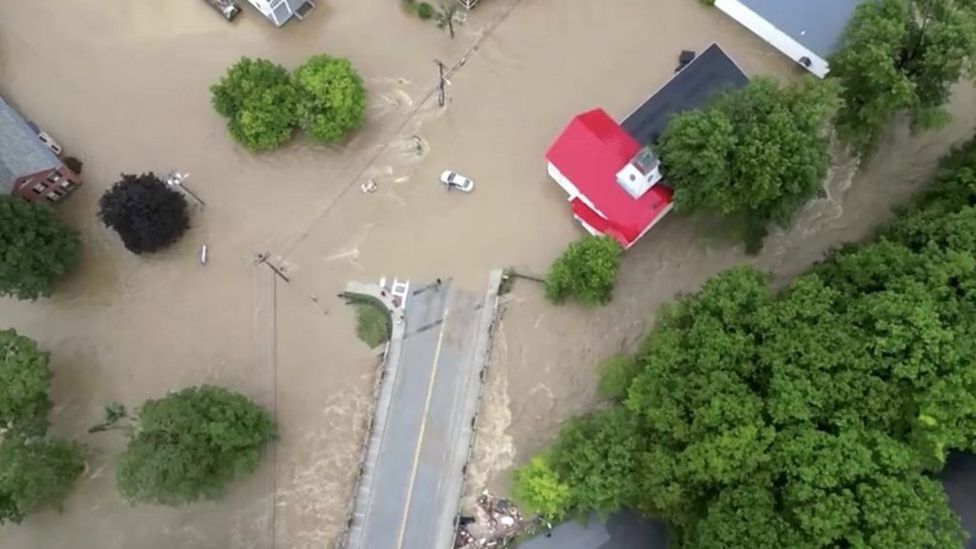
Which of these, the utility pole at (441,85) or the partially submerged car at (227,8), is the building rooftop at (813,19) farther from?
the partially submerged car at (227,8)

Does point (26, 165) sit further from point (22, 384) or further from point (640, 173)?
point (640, 173)

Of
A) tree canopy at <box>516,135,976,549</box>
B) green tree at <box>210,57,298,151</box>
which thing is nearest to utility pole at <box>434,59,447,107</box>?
green tree at <box>210,57,298,151</box>

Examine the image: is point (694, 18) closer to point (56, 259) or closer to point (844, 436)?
point (844, 436)

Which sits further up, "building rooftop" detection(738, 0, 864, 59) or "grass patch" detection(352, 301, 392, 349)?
"grass patch" detection(352, 301, 392, 349)

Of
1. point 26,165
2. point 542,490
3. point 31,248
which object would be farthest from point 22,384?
point 542,490

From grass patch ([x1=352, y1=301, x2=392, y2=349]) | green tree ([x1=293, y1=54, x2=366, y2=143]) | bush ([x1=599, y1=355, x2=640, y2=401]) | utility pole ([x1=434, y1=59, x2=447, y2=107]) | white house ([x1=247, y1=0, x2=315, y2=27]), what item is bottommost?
bush ([x1=599, y1=355, x2=640, y2=401])

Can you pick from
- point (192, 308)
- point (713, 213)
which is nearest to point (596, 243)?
point (713, 213)

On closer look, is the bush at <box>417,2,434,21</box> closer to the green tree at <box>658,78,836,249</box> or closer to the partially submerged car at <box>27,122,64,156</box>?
the green tree at <box>658,78,836,249</box>
